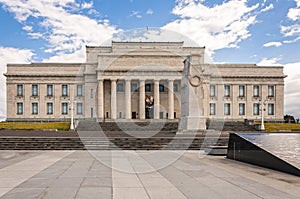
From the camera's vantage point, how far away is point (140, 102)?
219ft

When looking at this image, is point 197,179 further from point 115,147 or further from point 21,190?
point 115,147

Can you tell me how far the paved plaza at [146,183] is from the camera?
27.2ft

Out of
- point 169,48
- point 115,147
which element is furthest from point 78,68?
point 115,147

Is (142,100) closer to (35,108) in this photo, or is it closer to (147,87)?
(147,87)

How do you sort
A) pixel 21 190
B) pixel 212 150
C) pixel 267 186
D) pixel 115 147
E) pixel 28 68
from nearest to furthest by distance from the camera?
pixel 21 190
pixel 267 186
pixel 212 150
pixel 115 147
pixel 28 68

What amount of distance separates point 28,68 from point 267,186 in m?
69.9

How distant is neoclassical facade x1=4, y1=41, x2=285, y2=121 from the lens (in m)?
66.4

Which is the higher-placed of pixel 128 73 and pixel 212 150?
pixel 128 73

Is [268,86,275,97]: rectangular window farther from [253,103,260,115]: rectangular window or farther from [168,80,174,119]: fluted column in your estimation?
[168,80,174,119]: fluted column

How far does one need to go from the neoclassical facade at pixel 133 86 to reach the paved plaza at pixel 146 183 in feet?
176

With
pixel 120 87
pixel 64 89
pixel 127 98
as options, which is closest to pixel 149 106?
pixel 127 98

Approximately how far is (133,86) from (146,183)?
61.7m

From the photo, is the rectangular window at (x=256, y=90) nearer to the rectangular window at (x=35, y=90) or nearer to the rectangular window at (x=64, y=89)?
the rectangular window at (x=64, y=89)

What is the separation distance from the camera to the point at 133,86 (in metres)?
71.2
